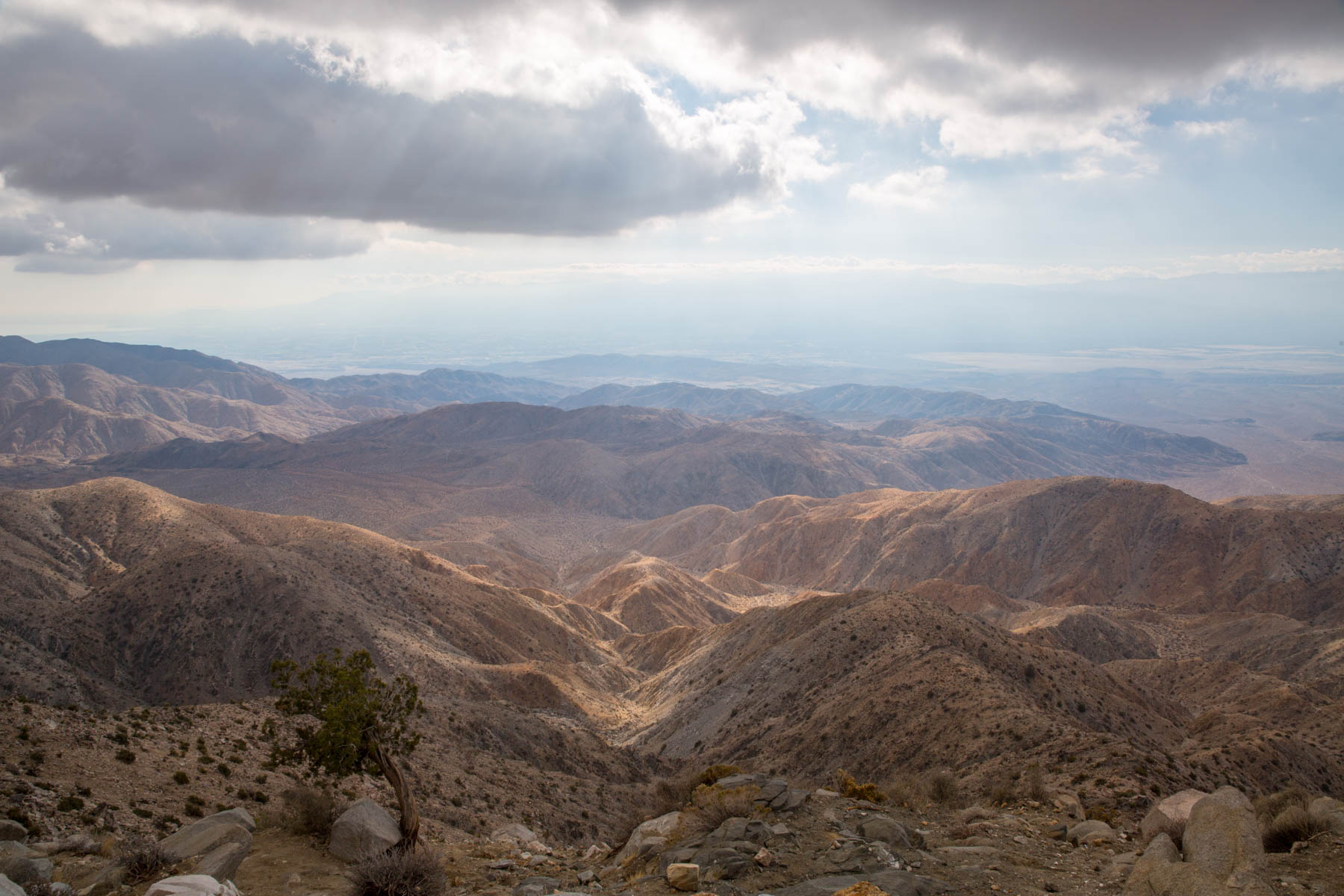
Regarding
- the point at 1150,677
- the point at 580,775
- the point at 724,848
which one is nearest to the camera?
the point at 724,848

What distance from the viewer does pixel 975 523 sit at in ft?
313

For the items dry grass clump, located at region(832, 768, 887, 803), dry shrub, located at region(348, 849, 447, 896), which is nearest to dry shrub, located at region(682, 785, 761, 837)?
dry grass clump, located at region(832, 768, 887, 803)

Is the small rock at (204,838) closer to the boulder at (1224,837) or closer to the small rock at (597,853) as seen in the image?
the small rock at (597,853)

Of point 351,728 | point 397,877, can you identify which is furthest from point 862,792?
point 351,728

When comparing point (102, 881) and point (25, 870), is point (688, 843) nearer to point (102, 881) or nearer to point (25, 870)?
point (102, 881)

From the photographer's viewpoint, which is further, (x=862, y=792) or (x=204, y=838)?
(x=862, y=792)

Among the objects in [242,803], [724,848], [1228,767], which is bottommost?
[1228,767]

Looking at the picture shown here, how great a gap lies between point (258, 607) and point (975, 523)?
83.0 m

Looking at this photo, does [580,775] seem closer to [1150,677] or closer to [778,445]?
[1150,677]

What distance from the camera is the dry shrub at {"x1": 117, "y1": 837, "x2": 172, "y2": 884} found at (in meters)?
11.1

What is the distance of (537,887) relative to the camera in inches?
496

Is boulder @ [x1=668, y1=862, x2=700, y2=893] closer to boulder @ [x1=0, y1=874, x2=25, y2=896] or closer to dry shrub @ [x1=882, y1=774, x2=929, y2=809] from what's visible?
dry shrub @ [x1=882, y1=774, x2=929, y2=809]

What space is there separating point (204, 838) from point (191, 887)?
9.62ft

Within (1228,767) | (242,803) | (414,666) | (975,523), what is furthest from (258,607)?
(975,523)
